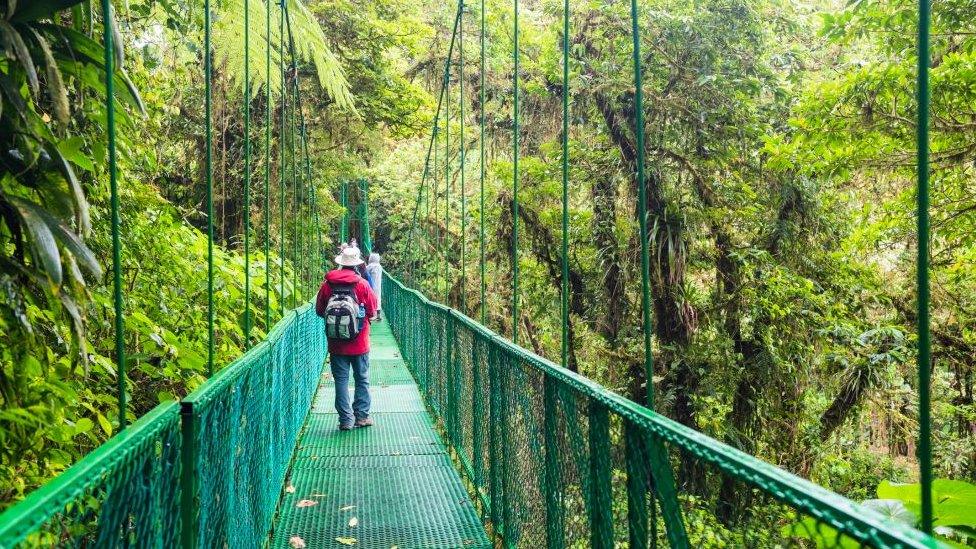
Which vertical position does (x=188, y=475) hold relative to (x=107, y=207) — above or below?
below

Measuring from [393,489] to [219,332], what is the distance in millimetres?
1805

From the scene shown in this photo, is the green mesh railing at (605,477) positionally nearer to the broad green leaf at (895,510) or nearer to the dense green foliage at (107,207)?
the broad green leaf at (895,510)

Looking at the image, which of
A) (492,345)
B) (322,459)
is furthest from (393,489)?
(492,345)

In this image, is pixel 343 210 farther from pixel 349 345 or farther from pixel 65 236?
pixel 65 236

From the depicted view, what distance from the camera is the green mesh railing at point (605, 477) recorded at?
1.00 metres

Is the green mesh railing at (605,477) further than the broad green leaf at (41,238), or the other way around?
the broad green leaf at (41,238)

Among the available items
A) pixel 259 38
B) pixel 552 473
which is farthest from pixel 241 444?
pixel 259 38

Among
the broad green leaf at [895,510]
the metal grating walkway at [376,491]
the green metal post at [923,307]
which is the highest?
the green metal post at [923,307]

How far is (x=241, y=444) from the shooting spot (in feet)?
7.66

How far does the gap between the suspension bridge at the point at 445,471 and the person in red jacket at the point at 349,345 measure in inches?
6.2

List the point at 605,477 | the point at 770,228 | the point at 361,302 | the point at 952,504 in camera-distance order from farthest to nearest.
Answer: the point at 770,228, the point at 361,302, the point at 605,477, the point at 952,504

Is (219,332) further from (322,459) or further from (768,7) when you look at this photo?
(768,7)

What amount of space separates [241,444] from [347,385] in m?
2.62

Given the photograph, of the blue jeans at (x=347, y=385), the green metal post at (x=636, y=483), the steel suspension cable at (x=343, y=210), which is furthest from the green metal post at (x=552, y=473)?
the steel suspension cable at (x=343, y=210)
